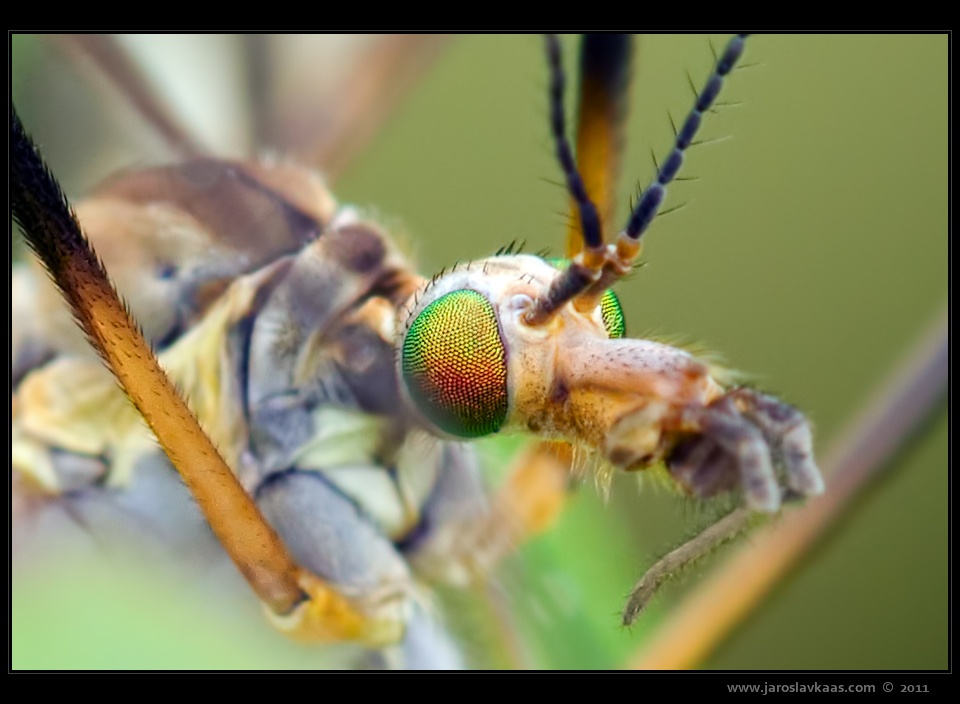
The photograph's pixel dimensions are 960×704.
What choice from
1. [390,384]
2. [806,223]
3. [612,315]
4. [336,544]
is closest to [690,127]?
[612,315]

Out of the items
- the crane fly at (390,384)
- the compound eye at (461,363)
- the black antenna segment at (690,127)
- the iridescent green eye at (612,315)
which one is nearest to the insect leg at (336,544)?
the crane fly at (390,384)

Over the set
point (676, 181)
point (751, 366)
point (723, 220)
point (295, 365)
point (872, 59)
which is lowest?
point (751, 366)

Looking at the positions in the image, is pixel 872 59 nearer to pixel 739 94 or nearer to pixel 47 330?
pixel 739 94

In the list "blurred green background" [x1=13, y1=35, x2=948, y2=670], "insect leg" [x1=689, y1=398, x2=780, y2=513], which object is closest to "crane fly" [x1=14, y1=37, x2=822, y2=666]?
"insect leg" [x1=689, y1=398, x2=780, y2=513]

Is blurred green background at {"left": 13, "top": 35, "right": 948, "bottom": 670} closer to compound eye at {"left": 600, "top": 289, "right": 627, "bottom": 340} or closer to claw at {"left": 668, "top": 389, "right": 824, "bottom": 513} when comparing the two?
compound eye at {"left": 600, "top": 289, "right": 627, "bottom": 340}

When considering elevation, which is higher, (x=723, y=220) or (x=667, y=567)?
(x=667, y=567)

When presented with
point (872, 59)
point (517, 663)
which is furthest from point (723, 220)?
point (517, 663)

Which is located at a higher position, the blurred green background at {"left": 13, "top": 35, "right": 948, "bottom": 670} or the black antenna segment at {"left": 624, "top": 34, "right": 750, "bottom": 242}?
the black antenna segment at {"left": 624, "top": 34, "right": 750, "bottom": 242}

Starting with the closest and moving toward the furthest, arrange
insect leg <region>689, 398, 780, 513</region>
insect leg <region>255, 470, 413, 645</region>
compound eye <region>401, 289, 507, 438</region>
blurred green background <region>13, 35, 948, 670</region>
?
insect leg <region>689, 398, 780, 513</region>
compound eye <region>401, 289, 507, 438</region>
insect leg <region>255, 470, 413, 645</region>
blurred green background <region>13, 35, 948, 670</region>

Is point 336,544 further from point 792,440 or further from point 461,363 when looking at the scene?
point 792,440
